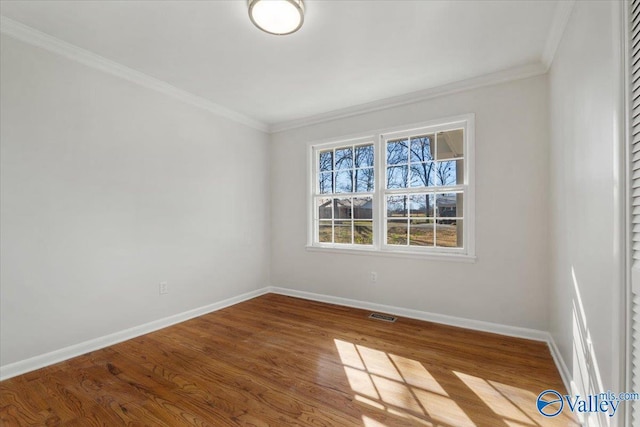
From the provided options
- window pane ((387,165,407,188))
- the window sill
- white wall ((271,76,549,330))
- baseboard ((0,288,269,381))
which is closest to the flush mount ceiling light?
white wall ((271,76,549,330))

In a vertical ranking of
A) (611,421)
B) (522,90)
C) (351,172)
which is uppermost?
(522,90)

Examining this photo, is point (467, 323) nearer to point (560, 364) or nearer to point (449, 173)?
point (560, 364)

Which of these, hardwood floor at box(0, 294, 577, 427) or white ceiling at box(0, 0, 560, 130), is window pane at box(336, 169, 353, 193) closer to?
white ceiling at box(0, 0, 560, 130)

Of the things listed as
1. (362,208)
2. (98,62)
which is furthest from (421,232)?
(98,62)

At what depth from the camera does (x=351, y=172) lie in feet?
12.8

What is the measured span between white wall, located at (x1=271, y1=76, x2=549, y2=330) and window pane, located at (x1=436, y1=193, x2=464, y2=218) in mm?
210

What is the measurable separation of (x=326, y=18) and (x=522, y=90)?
6.77 feet

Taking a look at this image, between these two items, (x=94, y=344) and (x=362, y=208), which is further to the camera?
(x=362, y=208)

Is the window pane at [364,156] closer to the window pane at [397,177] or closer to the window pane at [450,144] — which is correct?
the window pane at [397,177]

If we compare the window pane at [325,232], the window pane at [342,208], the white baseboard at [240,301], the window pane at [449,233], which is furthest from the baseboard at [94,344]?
the window pane at [449,233]

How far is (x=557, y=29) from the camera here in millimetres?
2104

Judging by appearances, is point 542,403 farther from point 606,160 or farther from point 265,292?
point 265,292

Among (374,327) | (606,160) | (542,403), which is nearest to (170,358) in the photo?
(374,327)

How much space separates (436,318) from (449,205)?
128cm
